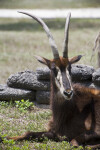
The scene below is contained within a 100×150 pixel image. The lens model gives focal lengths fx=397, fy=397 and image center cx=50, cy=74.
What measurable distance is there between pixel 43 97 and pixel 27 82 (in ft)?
1.51

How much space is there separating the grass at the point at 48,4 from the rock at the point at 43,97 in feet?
80.8

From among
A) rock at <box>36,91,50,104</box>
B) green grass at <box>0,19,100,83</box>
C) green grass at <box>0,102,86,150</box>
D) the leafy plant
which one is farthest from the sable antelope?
green grass at <box>0,19,100,83</box>

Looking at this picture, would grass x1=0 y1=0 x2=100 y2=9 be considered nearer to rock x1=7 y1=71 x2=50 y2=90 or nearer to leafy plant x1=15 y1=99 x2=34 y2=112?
rock x1=7 y1=71 x2=50 y2=90

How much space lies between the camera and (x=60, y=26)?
2162 cm

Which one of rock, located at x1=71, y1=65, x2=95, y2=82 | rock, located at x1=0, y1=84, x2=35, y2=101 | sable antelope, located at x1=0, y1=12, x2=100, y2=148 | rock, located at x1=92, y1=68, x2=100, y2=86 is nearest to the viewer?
sable antelope, located at x1=0, y1=12, x2=100, y2=148

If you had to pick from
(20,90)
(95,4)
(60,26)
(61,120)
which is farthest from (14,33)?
(95,4)

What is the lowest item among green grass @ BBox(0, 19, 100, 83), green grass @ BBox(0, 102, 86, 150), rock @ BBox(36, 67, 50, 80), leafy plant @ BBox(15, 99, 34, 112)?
green grass @ BBox(0, 102, 86, 150)

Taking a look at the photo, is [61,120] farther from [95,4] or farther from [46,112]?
[95,4]

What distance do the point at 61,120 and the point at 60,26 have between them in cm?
1564

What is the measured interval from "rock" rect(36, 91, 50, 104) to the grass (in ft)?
80.8

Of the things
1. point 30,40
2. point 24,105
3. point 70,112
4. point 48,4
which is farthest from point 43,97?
point 48,4

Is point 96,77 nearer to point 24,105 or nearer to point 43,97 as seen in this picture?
point 43,97

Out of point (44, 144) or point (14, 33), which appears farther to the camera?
point (14, 33)

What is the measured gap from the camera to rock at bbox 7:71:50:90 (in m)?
8.09
